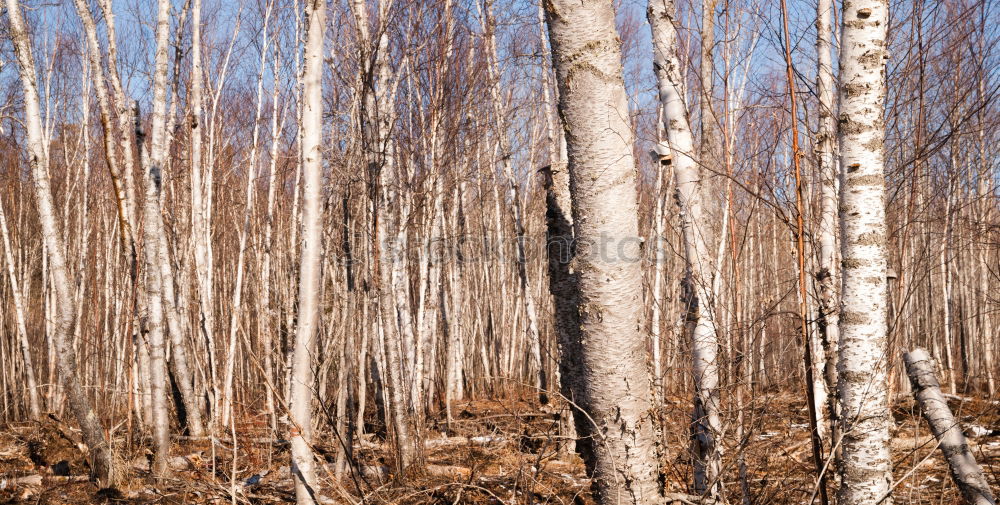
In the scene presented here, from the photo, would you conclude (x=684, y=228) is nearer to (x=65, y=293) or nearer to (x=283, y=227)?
(x=65, y=293)

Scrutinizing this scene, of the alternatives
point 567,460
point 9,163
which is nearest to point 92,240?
point 9,163

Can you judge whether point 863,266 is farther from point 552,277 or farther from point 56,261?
point 56,261

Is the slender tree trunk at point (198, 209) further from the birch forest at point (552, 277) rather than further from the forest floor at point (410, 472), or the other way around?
the forest floor at point (410, 472)

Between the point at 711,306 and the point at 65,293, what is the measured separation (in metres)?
5.03

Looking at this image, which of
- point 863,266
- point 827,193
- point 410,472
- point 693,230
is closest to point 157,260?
point 410,472

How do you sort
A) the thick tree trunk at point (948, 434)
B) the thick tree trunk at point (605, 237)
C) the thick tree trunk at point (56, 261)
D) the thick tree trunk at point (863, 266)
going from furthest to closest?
the thick tree trunk at point (56, 261), the thick tree trunk at point (948, 434), the thick tree trunk at point (863, 266), the thick tree trunk at point (605, 237)

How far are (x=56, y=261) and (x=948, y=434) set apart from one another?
617 cm

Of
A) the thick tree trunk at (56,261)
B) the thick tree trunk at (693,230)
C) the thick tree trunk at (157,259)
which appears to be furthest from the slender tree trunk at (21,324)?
the thick tree trunk at (693,230)

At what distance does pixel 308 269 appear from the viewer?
360 cm

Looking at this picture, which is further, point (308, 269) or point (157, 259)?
point (157, 259)

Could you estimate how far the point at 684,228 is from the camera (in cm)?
385

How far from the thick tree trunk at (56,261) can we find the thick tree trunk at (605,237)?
497cm

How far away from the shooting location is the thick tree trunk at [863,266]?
2570 millimetres

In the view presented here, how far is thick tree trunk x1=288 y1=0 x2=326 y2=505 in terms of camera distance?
3512 mm
